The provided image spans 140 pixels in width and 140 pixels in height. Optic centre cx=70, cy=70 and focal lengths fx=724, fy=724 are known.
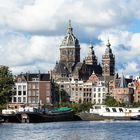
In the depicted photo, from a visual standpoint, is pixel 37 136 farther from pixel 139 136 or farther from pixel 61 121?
pixel 61 121

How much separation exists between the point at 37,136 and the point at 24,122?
43051 mm

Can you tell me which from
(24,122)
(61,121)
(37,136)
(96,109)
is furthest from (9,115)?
(37,136)

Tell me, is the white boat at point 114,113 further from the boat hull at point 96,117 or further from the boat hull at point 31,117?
the boat hull at point 31,117

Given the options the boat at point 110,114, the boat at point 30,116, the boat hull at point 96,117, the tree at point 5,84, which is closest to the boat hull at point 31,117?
the boat at point 30,116

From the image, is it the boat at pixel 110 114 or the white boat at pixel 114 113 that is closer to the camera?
the boat at pixel 110 114

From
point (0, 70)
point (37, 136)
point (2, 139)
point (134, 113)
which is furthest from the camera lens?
point (134, 113)

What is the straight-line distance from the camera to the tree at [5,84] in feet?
456

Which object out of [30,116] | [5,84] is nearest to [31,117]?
[30,116]

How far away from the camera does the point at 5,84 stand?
465 feet

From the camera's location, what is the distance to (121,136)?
300 feet

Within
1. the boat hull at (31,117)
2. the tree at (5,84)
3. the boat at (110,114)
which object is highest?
the tree at (5,84)

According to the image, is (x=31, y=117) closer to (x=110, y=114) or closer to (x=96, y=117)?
(x=96, y=117)

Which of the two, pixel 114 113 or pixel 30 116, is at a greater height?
pixel 114 113

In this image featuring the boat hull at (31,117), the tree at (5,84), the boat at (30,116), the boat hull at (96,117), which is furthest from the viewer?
the boat hull at (96,117)
